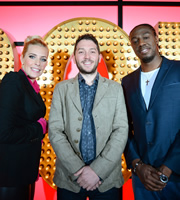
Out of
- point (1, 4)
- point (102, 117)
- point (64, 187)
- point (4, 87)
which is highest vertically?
point (1, 4)

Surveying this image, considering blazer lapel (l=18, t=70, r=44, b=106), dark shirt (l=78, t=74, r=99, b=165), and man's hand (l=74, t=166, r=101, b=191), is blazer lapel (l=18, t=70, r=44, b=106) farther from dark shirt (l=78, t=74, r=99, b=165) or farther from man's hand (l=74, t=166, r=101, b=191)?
man's hand (l=74, t=166, r=101, b=191)

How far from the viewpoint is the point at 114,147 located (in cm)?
168

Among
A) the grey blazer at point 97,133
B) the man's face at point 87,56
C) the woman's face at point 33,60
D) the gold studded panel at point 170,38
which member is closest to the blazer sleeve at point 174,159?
the grey blazer at point 97,133

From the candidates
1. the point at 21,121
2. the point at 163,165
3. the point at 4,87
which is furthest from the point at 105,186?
the point at 4,87

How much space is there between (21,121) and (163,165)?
1464mm

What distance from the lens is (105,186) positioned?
170 centimetres

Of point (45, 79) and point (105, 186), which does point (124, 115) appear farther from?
point (45, 79)

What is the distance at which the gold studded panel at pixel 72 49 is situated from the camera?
2482 millimetres

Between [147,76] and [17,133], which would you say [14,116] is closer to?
[17,133]

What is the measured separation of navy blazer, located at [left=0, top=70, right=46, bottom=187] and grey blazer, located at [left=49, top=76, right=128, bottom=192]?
0.71ft

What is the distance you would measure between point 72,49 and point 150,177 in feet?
6.23

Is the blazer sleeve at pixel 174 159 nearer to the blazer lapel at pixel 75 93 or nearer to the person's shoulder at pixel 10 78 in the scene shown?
the blazer lapel at pixel 75 93

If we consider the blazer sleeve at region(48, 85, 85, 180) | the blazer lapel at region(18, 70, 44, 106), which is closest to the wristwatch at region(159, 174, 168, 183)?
the blazer sleeve at region(48, 85, 85, 180)

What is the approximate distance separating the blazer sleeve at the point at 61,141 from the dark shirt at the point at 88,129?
0.11 meters
